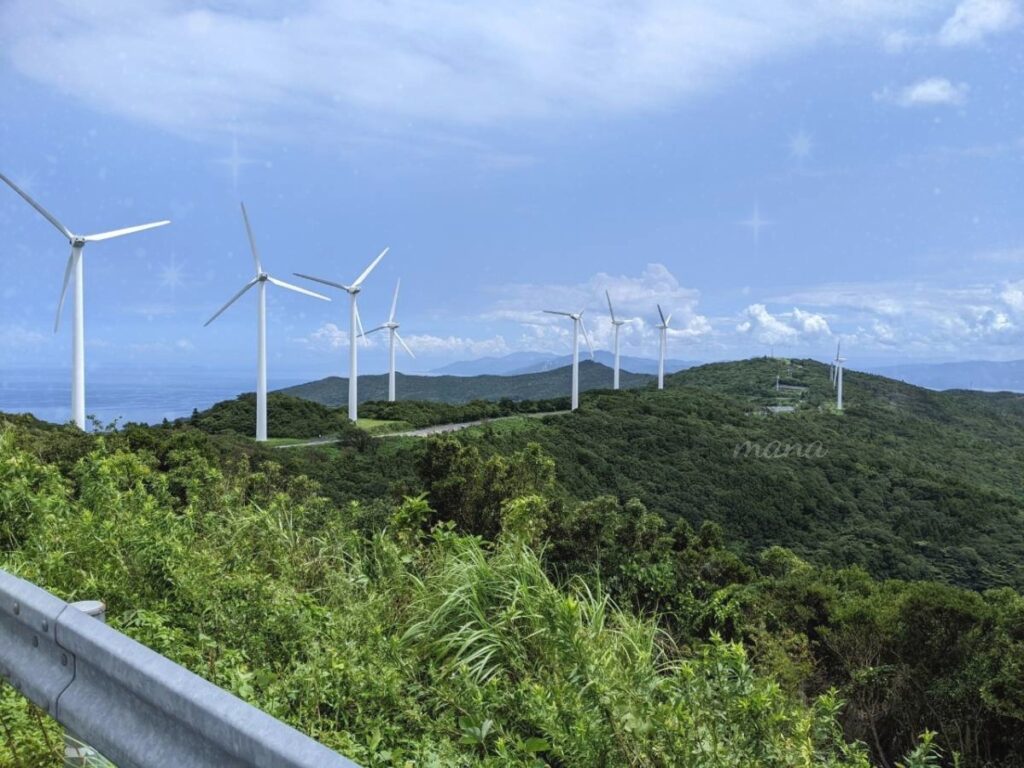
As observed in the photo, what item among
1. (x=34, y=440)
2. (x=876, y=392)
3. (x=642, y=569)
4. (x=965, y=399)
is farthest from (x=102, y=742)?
(x=965, y=399)

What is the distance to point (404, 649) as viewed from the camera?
188 inches

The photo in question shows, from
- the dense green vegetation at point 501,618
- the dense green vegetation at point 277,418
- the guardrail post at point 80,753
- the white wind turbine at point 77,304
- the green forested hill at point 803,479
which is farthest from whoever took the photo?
the dense green vegetation at point 277,418

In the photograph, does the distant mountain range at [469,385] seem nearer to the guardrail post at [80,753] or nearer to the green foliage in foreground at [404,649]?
the green foliage in foreground at [404,649]

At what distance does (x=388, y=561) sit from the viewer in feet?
20.8

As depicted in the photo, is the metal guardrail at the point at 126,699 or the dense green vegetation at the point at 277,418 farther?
the dense green vegetation at the point at 277,418

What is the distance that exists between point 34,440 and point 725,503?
34.9 meters

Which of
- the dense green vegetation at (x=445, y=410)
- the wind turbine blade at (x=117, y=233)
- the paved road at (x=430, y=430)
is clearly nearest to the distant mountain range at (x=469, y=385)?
the dense green vegetation at (x=445, y=410)

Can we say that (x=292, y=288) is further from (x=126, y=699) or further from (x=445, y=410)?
Answer: (x=126, y=699)

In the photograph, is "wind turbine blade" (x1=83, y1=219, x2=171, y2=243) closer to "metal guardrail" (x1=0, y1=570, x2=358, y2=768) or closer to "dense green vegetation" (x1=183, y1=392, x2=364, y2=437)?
"dense green vegetation" (x1=183, y1=392, x2=364, y2=437)

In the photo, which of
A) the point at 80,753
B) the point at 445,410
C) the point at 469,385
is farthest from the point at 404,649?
the point at 469,385

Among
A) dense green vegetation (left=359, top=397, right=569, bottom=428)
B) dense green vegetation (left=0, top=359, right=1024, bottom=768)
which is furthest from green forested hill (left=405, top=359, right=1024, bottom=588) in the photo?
dense green vegetation (left=0, top=359, right=1024, bottom=768)

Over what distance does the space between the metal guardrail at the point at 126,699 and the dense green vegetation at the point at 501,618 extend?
0.89 m

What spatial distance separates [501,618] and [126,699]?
2975 mm

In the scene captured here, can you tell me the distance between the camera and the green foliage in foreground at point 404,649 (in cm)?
330
